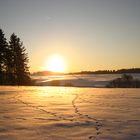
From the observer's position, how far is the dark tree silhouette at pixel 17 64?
139 ft

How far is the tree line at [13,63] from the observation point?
39.8 metres

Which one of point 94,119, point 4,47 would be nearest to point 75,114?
point 94,119

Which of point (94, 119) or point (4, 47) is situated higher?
point (4, 47)

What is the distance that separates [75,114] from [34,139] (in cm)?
255

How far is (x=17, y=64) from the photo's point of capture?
43.5 metres

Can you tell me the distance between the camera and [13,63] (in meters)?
42.6

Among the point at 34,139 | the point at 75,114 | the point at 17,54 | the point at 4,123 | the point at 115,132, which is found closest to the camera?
the point at 34,139

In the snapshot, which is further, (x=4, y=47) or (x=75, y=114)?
(x=4, y=47)

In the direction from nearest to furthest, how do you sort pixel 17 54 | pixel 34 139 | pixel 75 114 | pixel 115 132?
pixel 34 139 → pixel 115 132 → pixel 75 114 → pixel 17 54

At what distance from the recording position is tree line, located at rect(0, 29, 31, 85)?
3975cm

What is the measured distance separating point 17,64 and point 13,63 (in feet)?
3.35

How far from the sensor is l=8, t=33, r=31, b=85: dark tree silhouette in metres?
42.4

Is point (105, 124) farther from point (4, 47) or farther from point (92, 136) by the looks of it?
point (4, 47)

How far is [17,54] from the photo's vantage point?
1741 inches
